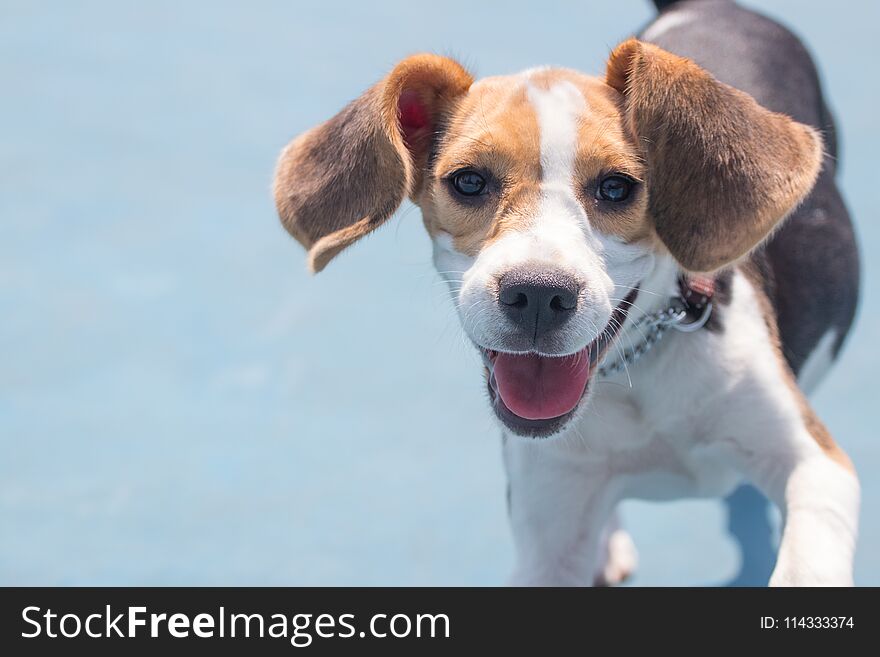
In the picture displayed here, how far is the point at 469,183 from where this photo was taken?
12.6 feet

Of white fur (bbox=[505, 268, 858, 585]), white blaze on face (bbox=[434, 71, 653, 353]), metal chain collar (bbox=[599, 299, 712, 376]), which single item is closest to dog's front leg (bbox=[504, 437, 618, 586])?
white fur (bbox=[505, 268, 858, 585])

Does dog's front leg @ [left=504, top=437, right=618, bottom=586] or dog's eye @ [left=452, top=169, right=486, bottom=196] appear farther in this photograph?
dog's front leg @ [left=504, top=437, right=618, bottom=586]

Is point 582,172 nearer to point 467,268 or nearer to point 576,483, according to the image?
point 467,268

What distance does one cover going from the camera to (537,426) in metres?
3.88

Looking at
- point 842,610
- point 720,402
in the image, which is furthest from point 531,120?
point 842,610

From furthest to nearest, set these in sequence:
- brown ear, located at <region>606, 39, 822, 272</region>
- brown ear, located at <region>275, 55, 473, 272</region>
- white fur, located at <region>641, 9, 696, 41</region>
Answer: white fur, located at <region>641, 9, 696, 41</region> → brown ear, located at <region>275, 55, 473, 272</region> → brown ear, located at <region>606, 39, 822, 272</region>

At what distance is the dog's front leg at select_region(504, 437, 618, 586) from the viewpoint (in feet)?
15.2

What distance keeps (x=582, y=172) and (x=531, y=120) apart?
0.19 m

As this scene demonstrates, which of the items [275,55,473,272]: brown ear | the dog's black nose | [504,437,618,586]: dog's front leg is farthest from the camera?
[504,437,618,586]: dog's front leg

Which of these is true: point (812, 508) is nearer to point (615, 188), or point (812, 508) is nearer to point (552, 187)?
point (615, 188)

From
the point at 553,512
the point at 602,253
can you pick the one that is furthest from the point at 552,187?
the point at 553,512

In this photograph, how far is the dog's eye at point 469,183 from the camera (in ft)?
12.5

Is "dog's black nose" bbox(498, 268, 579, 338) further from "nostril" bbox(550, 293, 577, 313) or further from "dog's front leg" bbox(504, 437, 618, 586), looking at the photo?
"dog's front leg" bbox(504, 437, 618, 586)

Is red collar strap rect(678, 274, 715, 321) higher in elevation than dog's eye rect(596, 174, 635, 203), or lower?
higher
